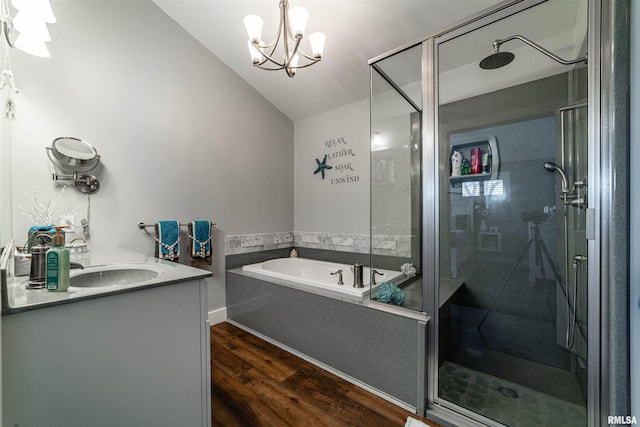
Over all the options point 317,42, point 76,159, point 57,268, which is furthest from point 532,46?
point 76,159

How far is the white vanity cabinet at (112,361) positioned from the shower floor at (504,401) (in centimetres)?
141

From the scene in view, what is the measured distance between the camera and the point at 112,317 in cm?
95

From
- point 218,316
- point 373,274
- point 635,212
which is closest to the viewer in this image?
point 635,212

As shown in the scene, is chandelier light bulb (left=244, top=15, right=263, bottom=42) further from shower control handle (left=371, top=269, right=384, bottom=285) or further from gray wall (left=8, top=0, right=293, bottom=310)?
shower control handle (left=371, top=269, right=384, bottom=285)

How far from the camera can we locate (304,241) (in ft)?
11.2

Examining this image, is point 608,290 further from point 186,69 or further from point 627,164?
point 186,69

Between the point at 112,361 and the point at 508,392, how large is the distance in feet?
6.94

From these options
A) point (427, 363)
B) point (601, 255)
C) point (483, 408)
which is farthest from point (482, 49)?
point (483, 408)

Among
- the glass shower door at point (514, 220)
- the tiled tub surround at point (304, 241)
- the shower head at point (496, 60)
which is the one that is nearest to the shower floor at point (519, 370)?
the glass shower door at point (514, 220)

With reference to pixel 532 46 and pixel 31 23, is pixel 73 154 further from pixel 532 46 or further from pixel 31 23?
pixel 532 46

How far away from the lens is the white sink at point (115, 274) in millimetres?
1309

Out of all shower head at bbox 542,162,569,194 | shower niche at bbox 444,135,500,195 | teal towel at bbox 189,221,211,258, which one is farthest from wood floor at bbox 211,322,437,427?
shower head at bbox 542,162,569,194

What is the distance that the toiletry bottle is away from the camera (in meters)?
0.92

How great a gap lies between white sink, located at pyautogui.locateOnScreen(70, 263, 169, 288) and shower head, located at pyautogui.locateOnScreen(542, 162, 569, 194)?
7.57ft
